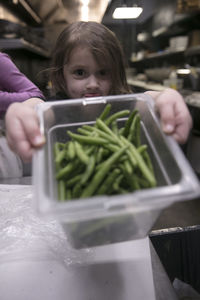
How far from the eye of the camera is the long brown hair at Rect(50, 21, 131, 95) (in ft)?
3.41

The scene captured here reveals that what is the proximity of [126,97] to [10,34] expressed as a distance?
6.65ft

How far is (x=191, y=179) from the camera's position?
0.39 m

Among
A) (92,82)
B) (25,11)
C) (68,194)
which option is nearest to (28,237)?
(68,194)

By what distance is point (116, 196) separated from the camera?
37cm

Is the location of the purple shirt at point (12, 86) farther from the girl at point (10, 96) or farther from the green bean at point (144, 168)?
the green bean at point (144, 168)

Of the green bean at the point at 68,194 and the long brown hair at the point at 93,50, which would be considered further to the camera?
the long brown hair at the point at 93,50

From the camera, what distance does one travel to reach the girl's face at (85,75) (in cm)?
103

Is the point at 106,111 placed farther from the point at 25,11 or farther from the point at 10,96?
the point at 25,11

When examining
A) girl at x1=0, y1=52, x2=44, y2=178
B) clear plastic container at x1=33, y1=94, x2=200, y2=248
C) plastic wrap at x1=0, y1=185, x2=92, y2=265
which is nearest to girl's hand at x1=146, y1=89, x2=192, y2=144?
clear plastic container at x1=33, y1=94, x2=200, y2=248

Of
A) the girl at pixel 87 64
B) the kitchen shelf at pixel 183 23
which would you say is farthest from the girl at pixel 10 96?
the kitchen shelf at pixel 183 23

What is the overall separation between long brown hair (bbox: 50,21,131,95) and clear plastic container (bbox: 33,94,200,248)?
49cm

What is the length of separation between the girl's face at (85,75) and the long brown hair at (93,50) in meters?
0.02

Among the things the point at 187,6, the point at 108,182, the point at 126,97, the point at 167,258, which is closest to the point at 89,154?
the point at 108,182

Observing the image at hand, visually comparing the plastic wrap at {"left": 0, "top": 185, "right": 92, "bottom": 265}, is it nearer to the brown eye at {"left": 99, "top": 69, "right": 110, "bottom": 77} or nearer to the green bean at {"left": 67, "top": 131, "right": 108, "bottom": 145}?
the green bean at {"left": 67, "top": 131, "right": 108, "bottom": 145}
